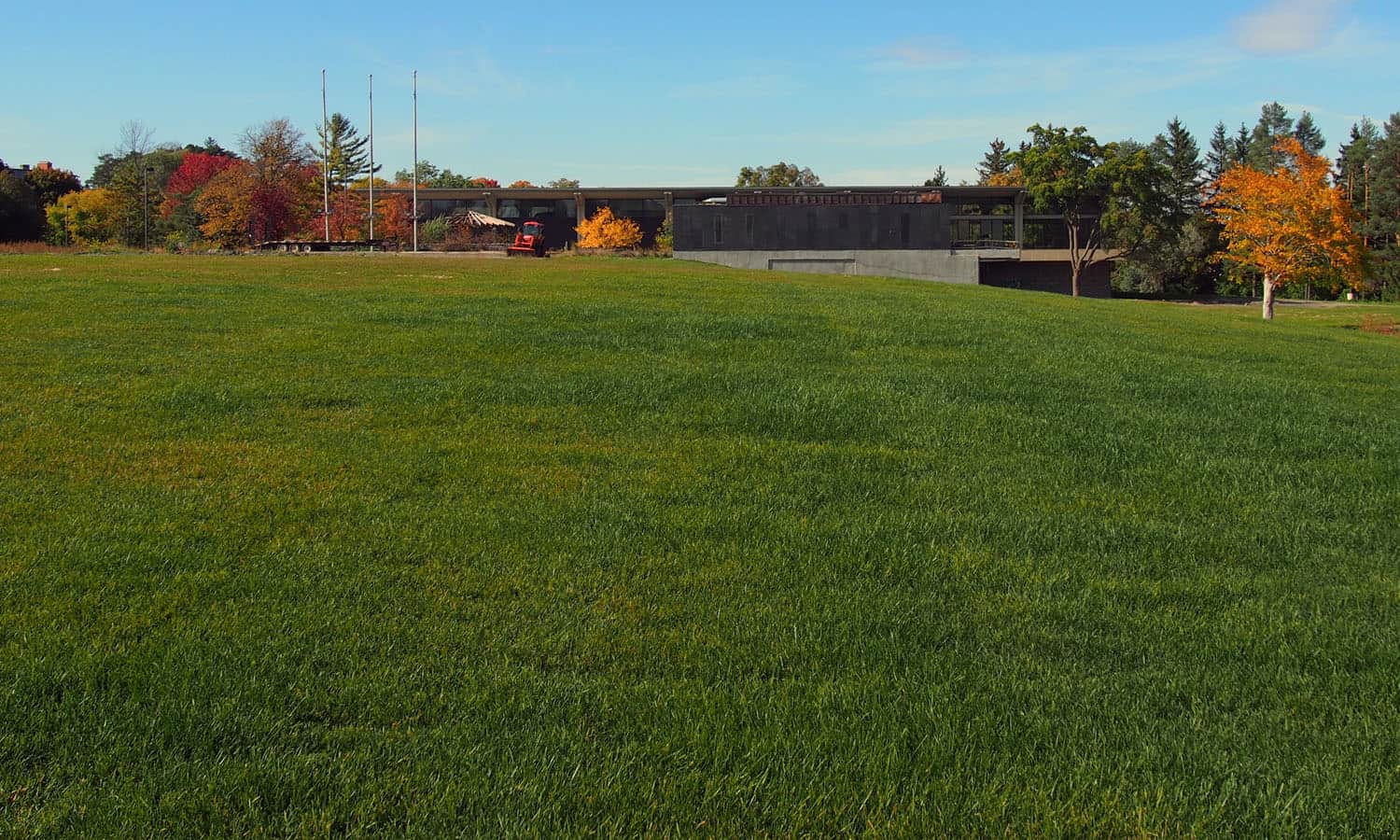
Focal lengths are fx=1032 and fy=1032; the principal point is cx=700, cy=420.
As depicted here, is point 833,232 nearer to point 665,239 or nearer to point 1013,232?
point 665,239

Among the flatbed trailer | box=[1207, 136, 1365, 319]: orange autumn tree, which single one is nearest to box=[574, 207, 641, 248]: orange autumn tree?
the flatbed trailer

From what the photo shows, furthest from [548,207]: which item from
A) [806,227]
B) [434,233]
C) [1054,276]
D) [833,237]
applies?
[1054,276]

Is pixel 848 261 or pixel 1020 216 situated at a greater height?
pixel 1020 216

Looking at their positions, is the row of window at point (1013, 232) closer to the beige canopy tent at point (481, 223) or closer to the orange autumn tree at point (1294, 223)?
the orange autumn tree at point (1294, 223)

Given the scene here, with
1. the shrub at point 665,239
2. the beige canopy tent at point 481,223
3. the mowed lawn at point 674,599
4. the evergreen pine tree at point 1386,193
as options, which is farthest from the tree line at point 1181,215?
the mowed lawn at point 674,599

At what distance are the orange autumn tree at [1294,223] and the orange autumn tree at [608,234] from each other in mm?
31324

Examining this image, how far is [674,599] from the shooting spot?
502 centimetres

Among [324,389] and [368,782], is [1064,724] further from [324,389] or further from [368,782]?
[324,389]

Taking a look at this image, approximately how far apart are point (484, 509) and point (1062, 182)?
63622mm

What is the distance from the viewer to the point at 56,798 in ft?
10.7

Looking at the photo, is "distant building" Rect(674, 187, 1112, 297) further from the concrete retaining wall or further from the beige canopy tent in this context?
the beige canopy tent

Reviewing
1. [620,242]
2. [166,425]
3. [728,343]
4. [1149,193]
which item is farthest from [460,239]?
[1149,193]

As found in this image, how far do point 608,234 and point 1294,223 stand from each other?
114ft

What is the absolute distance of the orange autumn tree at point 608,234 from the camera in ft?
195
